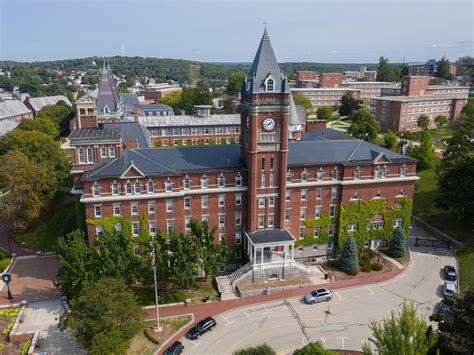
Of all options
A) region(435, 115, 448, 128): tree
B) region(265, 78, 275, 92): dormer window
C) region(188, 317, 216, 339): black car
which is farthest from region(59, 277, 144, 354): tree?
region(435, 115, 448, 128): tree

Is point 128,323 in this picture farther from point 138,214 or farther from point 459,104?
point 459,104

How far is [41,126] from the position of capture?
12144 cm

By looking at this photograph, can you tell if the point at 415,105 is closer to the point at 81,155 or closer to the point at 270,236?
the point at 270,236

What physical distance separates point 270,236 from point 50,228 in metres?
40.7

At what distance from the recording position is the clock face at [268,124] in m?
49.3

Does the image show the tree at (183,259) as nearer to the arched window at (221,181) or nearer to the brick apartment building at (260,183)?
the brick apartment building at (260,183)

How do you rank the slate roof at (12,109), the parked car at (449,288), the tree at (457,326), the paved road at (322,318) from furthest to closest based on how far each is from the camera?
the slate roof at (12,109) → the parked car at (449,288) → the paved road at (322,318) → the tree at (457,326)

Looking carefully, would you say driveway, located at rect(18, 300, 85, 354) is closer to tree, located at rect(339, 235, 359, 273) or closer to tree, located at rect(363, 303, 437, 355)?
tree, located at rect(363, 303, 437, 355)

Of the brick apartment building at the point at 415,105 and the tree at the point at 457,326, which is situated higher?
the brick apartment building at the point at 415,105

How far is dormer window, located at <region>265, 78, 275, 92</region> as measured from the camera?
47.8 meters

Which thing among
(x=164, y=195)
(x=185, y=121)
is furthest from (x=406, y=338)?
(x=185, y=121)

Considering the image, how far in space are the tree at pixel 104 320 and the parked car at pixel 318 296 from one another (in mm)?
20127

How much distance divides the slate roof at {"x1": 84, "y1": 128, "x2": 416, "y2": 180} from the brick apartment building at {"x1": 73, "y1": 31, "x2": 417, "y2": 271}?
14cm

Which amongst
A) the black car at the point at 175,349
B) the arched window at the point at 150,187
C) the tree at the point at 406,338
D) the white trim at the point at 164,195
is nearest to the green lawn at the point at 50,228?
the white trim at the point at 164,195
